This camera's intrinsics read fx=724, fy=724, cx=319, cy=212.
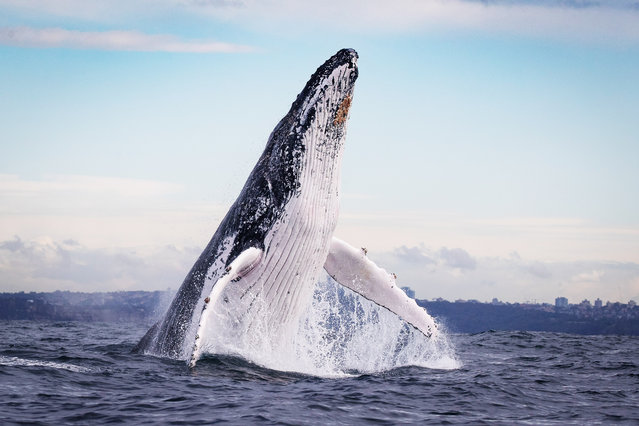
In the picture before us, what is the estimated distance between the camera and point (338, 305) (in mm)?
11359

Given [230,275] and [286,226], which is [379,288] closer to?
[286,226]

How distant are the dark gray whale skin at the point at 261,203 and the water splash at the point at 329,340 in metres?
0.49

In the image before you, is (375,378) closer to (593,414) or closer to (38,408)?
(593,414)

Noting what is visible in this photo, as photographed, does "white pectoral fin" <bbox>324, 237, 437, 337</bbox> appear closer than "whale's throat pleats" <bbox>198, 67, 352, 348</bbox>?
No

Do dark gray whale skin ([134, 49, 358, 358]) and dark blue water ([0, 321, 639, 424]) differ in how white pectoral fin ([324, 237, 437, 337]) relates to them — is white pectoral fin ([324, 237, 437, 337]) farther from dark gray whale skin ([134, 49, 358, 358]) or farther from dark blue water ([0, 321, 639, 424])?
dark gray whale skin ([134, 49, 358, 358])

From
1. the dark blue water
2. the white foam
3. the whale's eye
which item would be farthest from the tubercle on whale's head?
the white foam

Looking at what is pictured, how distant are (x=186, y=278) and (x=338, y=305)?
94.2 inches

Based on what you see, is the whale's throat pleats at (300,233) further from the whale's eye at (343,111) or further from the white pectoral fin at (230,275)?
the white pectoral fin at (230,275)

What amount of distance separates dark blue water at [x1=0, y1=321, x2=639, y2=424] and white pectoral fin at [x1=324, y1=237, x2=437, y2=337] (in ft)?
2.55

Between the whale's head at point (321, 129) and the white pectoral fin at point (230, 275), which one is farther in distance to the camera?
the whale's head at point (321, 129)

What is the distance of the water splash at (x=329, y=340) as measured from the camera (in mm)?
10242

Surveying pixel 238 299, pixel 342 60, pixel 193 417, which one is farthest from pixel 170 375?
pixel 342 60

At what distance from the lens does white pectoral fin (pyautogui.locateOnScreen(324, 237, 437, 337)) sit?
1151 centimetres

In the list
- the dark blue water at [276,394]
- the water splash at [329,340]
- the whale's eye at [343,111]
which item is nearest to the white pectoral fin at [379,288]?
the water splash at [329,340]
